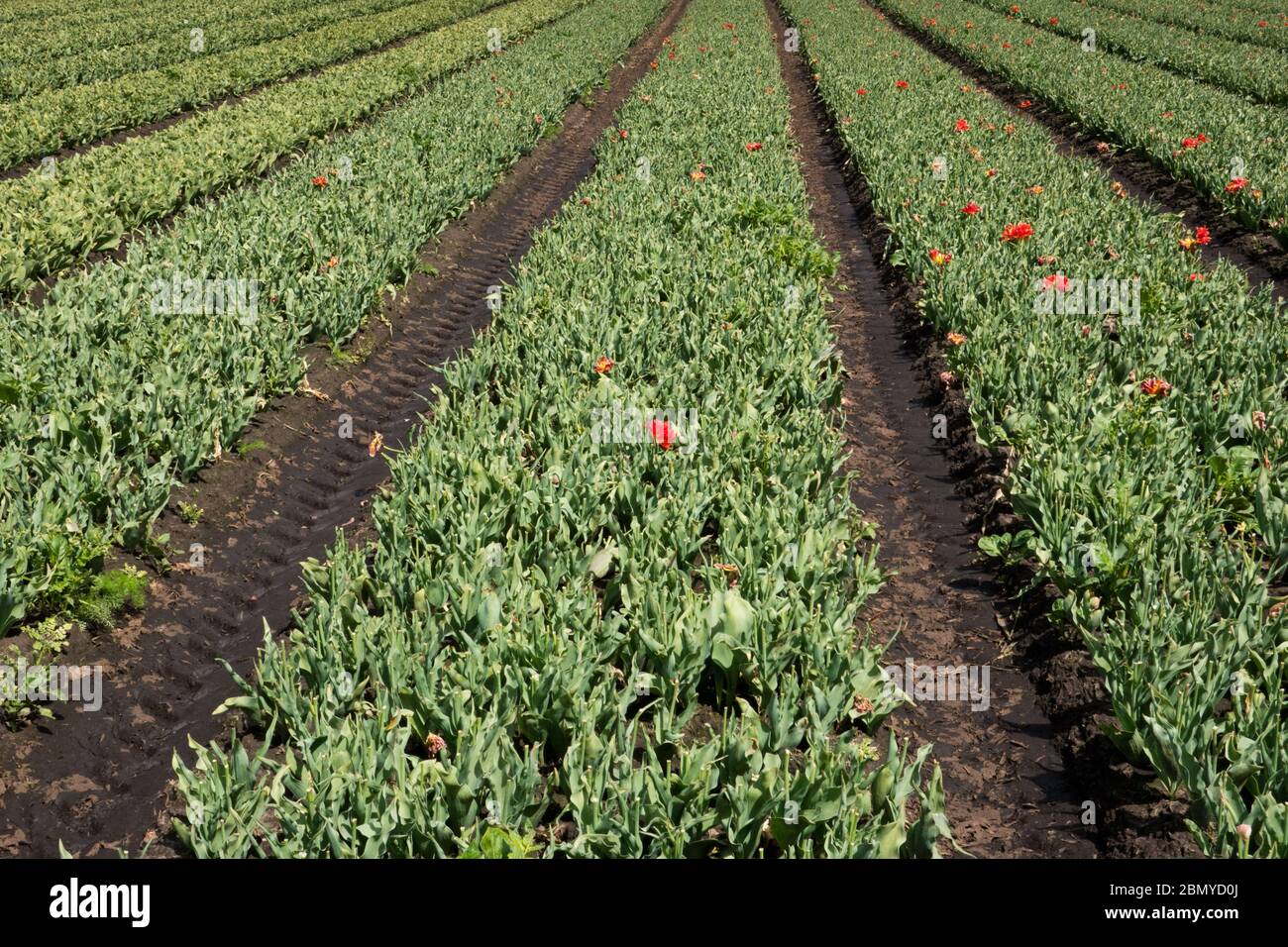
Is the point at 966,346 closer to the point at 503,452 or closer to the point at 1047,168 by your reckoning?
the point at 503,452

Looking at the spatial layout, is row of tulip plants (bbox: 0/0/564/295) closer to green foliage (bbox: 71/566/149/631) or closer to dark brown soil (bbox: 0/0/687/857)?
dark brown soil (bbox: 0/0/687/857)

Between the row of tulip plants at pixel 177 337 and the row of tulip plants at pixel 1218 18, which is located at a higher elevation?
the row of tulip plants at pixel 1218 18

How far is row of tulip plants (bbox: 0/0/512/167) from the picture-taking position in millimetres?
13594

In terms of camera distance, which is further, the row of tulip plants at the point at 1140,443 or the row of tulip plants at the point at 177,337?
the row of tulip plants at the point at 177,337

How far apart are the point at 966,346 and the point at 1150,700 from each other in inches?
142

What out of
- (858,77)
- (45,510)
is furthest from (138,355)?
(858,77)

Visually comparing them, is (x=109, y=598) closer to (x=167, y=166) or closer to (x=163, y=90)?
(x=167, y=166)

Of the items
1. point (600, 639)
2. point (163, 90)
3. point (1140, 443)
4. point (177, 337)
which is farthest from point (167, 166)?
point (1140, 443)

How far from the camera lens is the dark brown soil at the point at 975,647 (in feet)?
11.4

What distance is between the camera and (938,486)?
19.7 ft

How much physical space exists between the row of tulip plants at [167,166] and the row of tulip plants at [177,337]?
3.36 ft
